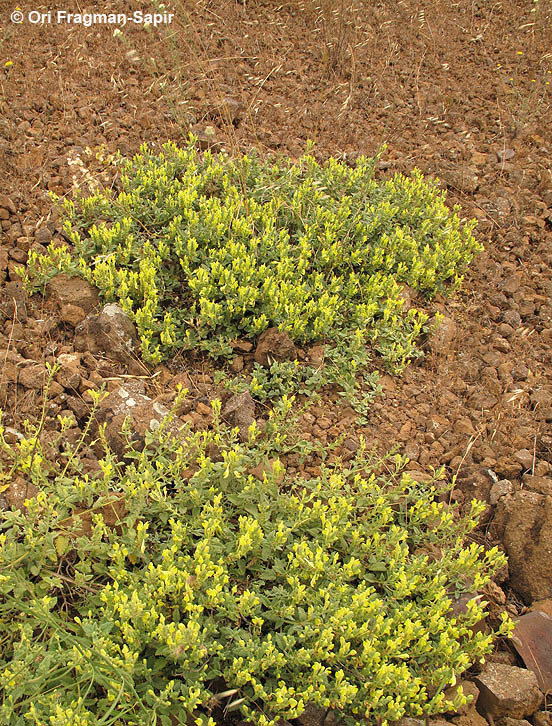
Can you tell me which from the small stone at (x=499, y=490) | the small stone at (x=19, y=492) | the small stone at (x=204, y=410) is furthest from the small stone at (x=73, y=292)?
the small stone at (x=499, y=490)

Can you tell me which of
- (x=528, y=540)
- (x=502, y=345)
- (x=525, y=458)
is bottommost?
(x=528, y=540)

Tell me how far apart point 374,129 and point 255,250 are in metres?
2.63

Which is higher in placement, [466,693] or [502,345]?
[502,345]

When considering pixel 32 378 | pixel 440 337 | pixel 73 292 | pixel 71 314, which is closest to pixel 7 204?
pixel 73 292

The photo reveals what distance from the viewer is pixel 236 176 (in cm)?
449

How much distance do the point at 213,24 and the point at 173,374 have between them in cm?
444

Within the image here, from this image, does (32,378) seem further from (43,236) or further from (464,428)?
(464,428)

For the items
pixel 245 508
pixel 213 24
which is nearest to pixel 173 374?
pixel 245 508

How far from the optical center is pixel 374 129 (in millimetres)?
5773

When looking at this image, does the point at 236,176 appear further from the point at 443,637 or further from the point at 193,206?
the point at 443,637

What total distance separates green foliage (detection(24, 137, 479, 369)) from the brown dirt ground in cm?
25

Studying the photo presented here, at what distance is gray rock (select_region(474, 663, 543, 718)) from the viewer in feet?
7.90

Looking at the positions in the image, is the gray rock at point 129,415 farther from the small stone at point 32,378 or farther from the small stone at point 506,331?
the small stone at point 506,331

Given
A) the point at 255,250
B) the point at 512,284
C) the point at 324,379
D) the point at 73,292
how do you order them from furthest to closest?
1. the point at 512,284
2. the point at 255,250
3. the point at 73,292
4. the point at 324,379
